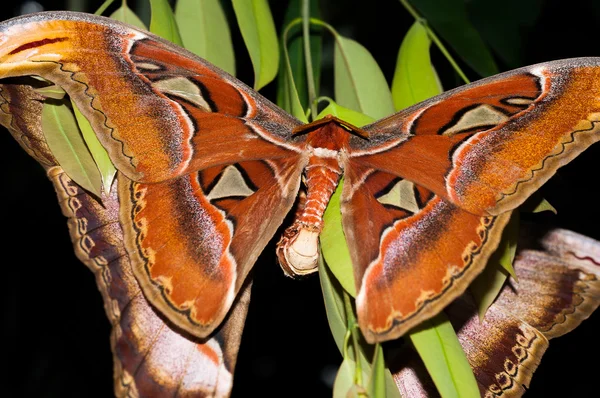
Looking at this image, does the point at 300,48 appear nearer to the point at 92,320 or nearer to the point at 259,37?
the point at 259,37

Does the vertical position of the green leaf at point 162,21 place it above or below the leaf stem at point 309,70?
above

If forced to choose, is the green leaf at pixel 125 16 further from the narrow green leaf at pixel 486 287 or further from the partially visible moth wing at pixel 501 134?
the narrow green leaf at pixel 486 287

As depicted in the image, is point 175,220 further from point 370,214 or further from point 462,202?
point 462,202

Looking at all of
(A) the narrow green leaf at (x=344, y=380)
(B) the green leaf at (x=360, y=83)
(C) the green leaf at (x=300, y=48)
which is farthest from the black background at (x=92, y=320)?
(A) the narrow green leaf at (x=344, y=380)

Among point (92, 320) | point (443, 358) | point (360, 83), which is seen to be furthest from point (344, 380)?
point (92, 320)

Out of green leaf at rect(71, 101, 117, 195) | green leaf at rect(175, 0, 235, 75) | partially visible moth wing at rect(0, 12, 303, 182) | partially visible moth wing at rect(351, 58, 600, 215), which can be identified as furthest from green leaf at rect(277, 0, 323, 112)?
green leaf at rect(71, 101, 117, 195)

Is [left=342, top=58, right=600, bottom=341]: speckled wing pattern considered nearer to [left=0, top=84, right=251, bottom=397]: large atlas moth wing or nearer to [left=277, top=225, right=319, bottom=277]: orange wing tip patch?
[left=277, top=225, right=319, bottom=277]: orange wing tip patch
